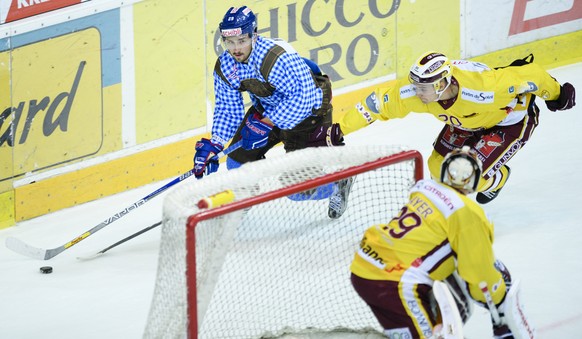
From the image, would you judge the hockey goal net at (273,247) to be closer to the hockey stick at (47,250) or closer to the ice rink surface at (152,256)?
the ice rink surface at (152,256)

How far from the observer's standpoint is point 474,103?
5008mm

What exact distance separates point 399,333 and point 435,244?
1.11 feet

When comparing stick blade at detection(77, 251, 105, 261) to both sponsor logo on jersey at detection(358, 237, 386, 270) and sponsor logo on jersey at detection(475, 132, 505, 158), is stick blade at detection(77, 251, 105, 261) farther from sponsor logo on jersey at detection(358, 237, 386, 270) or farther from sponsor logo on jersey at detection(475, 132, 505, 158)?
sponsor logo on jersey at detection(358, 237, 386, 270)

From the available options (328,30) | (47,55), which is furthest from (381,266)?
(328,30)

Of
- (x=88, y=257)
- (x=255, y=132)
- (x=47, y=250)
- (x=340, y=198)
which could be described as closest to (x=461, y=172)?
(x=340, y=198)

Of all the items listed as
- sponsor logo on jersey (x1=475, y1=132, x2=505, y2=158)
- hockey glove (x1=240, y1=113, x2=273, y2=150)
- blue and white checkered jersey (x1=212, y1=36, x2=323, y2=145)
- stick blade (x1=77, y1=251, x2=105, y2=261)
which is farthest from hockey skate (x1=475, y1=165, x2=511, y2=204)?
stick blade (x1=77, y1=251, x2=105, y2=261)

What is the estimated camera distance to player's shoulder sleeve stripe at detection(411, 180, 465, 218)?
3.59 m

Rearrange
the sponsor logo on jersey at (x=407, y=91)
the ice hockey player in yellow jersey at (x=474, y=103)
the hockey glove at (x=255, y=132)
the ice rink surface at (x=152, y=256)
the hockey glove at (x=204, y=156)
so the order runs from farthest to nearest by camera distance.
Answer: the hockey glove at (x=255, y=132)
the hockey glove at (x=204, y=156)
the sponsor logo on jersey at (x=407, y=91)
the ice hockey player in yellow jersey at (x=474, y=103)
the ice rink surface at (x=152, y=256)

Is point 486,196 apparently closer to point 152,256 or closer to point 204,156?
point 204,156

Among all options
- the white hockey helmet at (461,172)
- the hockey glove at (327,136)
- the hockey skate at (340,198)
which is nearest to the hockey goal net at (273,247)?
the hockey skate at (340,198)

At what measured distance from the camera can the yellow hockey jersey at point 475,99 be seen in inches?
197

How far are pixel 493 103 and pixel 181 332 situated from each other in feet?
6.58

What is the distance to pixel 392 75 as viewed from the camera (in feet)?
23.6

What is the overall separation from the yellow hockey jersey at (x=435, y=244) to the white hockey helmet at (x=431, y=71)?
46.0 inches
